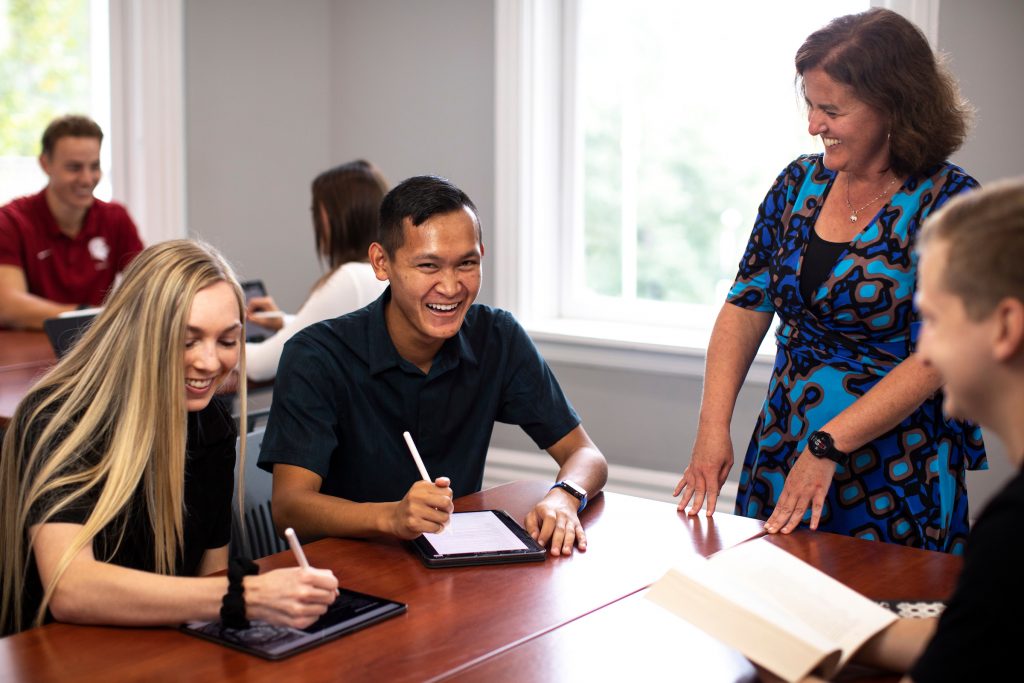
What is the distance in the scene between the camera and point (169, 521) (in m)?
Result: 1.72

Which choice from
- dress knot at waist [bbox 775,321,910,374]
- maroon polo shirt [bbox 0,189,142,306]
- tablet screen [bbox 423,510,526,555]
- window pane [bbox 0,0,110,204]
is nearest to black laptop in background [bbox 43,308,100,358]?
maroon polo shirt [bbox 0,189,142,306]

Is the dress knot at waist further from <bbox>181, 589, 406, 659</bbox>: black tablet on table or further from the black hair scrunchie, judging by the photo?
the black hair scrunchie

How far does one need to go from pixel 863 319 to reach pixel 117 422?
→ 1.28m

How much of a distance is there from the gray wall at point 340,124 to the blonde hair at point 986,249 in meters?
2.77

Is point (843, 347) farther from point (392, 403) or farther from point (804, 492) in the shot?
point (392, 403)

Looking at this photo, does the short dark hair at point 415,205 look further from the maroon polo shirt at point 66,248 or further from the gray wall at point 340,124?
the maroon polo shirt at point 66,248

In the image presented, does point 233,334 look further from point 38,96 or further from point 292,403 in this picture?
point 38,96

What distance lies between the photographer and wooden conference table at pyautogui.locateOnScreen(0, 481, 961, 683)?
54.4 inches

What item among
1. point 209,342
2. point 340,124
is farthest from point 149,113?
point 209,342

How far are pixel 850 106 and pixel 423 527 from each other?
107 centimetres

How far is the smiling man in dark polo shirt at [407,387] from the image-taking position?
2029mm

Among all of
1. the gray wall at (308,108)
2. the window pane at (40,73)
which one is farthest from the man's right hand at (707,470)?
the window pane at (40,73)

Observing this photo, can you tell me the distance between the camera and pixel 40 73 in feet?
13.6

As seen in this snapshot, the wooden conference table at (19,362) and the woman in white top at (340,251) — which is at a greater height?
the woman in white top at (340,251)
